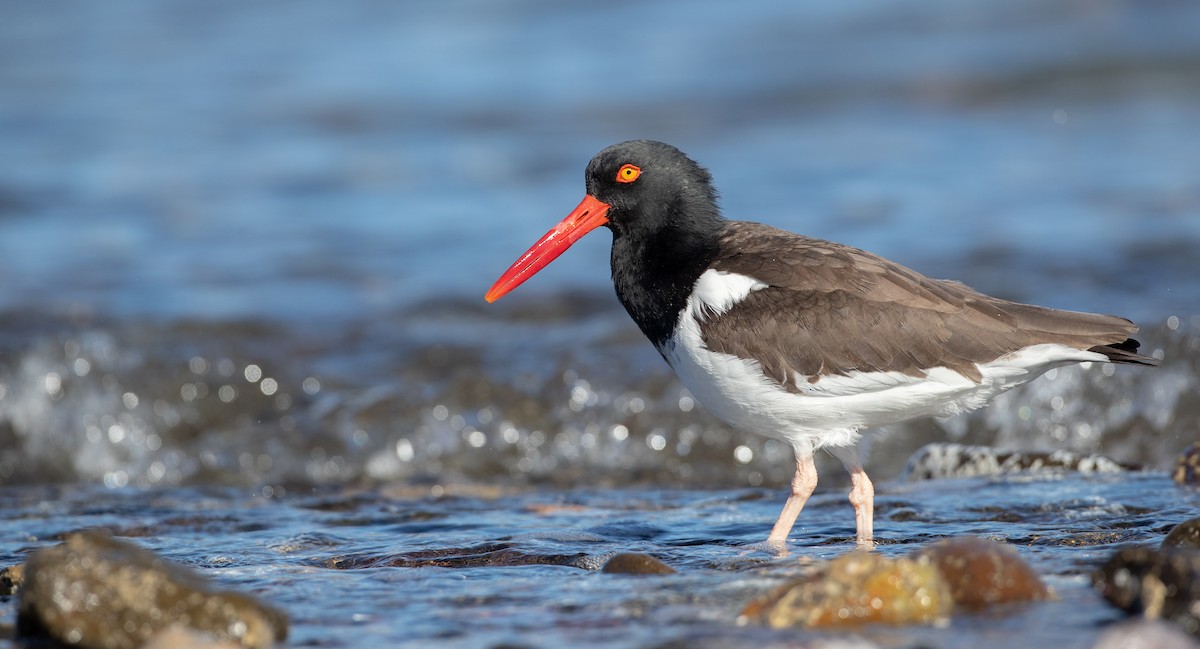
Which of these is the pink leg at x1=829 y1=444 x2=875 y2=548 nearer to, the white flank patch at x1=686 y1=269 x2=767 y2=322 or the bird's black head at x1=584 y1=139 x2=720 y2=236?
the white flank patch at x1=686 y1=269 x2=767 y2=322

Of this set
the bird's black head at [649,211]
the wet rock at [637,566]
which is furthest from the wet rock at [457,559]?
the bird's black head at [649,211]

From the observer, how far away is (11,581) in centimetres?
435

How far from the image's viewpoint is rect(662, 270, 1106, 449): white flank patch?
4.72m

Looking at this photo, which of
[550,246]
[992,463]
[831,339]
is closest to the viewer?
[831,339]

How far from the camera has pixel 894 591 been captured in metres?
3.75

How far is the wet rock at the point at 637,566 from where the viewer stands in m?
4.45

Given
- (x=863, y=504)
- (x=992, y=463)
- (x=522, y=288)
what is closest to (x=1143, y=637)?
(x=863, y=504)

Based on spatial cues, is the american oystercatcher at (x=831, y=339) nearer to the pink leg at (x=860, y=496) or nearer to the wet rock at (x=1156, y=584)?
the pink leg at (x=860, y=496)

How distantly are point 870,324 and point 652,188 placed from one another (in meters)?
1.11

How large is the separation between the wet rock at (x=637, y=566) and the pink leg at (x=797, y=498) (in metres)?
0.62

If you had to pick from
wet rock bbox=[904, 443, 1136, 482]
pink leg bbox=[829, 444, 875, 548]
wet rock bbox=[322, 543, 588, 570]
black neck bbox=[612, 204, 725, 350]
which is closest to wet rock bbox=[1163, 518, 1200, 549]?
pink leg bbox=[829, 444, 875, 548]

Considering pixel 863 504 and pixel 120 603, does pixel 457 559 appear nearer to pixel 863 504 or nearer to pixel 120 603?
pixel 120 603

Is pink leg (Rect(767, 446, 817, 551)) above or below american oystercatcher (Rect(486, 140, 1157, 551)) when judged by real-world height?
below

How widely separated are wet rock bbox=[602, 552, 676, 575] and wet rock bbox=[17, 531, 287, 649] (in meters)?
1.28
